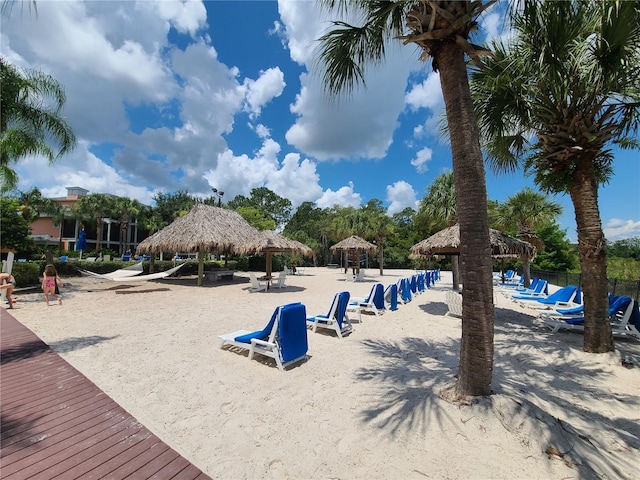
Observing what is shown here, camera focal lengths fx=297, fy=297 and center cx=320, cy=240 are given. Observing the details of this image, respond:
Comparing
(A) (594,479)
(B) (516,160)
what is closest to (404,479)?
(A) (594,479)

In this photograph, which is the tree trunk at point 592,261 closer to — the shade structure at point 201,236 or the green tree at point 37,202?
the shade structure at point 201,236

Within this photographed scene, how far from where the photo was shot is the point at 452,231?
11070 millimetres

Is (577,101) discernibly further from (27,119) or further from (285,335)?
(27,119)

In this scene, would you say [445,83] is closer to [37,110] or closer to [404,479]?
[404,479]

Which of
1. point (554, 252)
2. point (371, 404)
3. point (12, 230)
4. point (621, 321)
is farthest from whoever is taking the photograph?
point (554, 252)

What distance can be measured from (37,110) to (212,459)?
40.0 feet

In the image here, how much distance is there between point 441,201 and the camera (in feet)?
59.1

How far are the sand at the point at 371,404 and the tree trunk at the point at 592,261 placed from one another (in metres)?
0.35

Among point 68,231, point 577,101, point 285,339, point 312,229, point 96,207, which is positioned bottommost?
point 285,339

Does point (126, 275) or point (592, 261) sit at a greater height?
point (592, 261)

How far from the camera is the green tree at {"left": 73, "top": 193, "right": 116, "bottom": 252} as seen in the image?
3628 cm

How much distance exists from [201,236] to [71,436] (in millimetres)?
14212

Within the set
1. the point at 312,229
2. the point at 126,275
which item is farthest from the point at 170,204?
the point at 126,275

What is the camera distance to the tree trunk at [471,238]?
3207 mm
